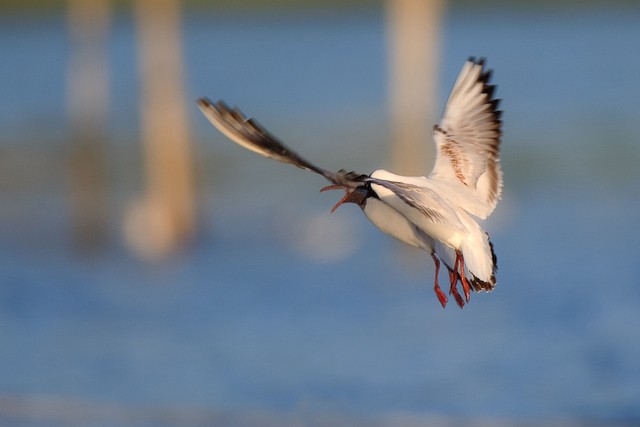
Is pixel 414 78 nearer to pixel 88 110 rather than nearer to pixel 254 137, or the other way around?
pixel 88 110

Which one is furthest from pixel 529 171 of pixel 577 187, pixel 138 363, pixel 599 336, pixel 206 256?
pixel 138 363

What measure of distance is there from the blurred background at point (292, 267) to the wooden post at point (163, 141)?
28 millimetres

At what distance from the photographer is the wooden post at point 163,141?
1512 centimetres

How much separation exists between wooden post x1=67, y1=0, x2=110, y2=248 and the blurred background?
0.09ft

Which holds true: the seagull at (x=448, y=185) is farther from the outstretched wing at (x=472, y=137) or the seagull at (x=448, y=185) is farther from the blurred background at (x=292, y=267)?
the blurred background at (x=292, y=267)

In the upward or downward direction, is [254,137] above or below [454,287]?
above

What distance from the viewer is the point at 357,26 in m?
52.2

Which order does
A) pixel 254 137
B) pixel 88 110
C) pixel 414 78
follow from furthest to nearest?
pixel 88 110
pixel 414 78
pixel 254 137

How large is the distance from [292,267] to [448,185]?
827 centimetres

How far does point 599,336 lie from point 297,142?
493 inches

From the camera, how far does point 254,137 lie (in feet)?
17.7

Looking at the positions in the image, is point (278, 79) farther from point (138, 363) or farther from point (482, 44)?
point (138, 363)

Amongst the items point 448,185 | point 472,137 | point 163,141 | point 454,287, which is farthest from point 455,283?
point 163,141

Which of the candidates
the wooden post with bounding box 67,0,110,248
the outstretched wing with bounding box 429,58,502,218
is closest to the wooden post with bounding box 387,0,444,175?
the wooden post with bounding box 67,0,110,248
